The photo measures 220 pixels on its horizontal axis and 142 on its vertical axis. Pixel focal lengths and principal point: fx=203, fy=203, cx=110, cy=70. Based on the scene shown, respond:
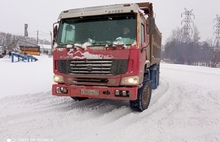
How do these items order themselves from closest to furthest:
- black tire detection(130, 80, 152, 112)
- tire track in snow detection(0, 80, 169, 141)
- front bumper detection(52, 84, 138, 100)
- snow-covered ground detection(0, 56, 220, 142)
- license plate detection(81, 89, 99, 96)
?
1. snow-covered ground detection(0, 56, 220, 142)
2. tire track in snow detection(0, 80, 169, 141)
3. front bumper detection(52, 84, 138, 100)
4. license plate detection(81, 89, 99, 96)
5. black tire detection(130, 80, 152, 112)

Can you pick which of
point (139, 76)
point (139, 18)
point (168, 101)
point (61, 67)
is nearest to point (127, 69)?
point (139, 76)

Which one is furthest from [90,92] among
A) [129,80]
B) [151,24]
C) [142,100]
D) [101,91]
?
[151,24]

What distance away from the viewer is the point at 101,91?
4848 mm

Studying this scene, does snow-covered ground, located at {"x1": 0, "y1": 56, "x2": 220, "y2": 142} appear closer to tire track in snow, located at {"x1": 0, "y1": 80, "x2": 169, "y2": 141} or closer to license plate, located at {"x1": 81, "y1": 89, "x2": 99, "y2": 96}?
tire track in snow, located at {"x1": 0, "y1": 80, "x2": 169, "y2": 141}

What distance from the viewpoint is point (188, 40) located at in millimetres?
39188

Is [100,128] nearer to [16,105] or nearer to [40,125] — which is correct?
[40,125]

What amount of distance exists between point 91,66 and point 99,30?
954 millimetres

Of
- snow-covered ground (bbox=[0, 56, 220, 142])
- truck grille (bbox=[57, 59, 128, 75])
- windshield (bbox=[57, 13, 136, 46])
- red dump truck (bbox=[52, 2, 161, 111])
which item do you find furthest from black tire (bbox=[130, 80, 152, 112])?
windshield (bbox=[57, 13, 136, 46])

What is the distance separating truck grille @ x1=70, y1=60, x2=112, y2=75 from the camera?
477 centimetres

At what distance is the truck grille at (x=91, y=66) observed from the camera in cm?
477

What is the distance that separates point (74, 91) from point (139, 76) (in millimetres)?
1651

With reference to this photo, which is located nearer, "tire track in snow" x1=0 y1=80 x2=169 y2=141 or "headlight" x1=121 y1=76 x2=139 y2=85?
"tire track in snow" x1=0 y1=80 x2=169 y2=141

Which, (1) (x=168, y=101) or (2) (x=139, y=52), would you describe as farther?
(1) (x=168, y=101)

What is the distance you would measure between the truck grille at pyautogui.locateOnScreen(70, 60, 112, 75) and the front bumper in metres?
0.39
